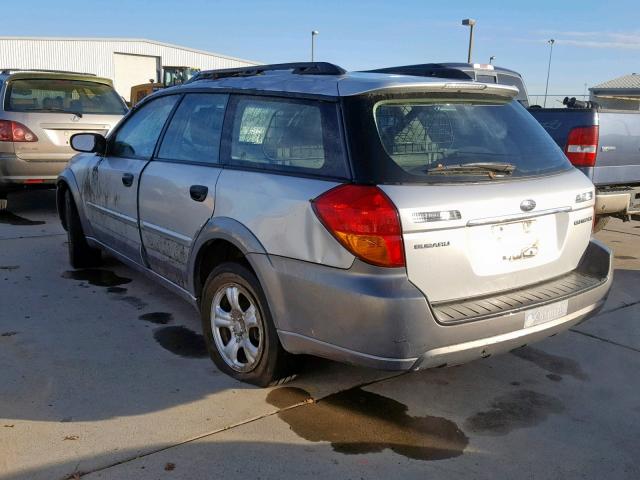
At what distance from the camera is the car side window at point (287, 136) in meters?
2.94

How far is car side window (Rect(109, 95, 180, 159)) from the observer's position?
14.1ft

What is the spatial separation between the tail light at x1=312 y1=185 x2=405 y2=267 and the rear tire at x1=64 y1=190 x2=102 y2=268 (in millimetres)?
3501

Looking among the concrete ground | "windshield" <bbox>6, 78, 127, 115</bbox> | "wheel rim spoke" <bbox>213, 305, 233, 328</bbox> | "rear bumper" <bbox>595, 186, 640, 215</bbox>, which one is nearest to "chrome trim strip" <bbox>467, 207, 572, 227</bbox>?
the concrete ground

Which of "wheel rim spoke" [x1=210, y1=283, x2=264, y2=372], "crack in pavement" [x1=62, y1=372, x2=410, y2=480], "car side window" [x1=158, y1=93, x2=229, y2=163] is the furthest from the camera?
"car side window" [x1=158, y1=93, x2=229, y2=163]

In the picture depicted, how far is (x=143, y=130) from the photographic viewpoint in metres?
4.52

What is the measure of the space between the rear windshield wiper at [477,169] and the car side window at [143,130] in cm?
207

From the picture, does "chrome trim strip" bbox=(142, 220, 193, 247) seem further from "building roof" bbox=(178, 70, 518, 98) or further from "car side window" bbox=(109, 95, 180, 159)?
"building roof" bbox=(178, 70, 518, 98)

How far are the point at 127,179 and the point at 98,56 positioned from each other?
46.8m

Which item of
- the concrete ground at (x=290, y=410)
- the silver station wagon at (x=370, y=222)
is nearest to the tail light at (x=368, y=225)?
the silver station wagon at (x=370, y=222)

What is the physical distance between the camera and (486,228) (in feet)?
9.40

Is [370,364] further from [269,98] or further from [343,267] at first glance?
[269,98]

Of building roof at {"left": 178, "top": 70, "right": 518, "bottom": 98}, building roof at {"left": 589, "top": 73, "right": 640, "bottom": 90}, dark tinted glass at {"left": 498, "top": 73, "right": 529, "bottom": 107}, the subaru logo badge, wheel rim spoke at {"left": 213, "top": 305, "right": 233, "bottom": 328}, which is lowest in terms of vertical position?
wheel rim spoke at {"left": 213, "top": 305, "right": 233, "bottom": 328}

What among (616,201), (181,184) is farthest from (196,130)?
(616,201)

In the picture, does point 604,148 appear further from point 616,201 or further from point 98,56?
point 98,56
